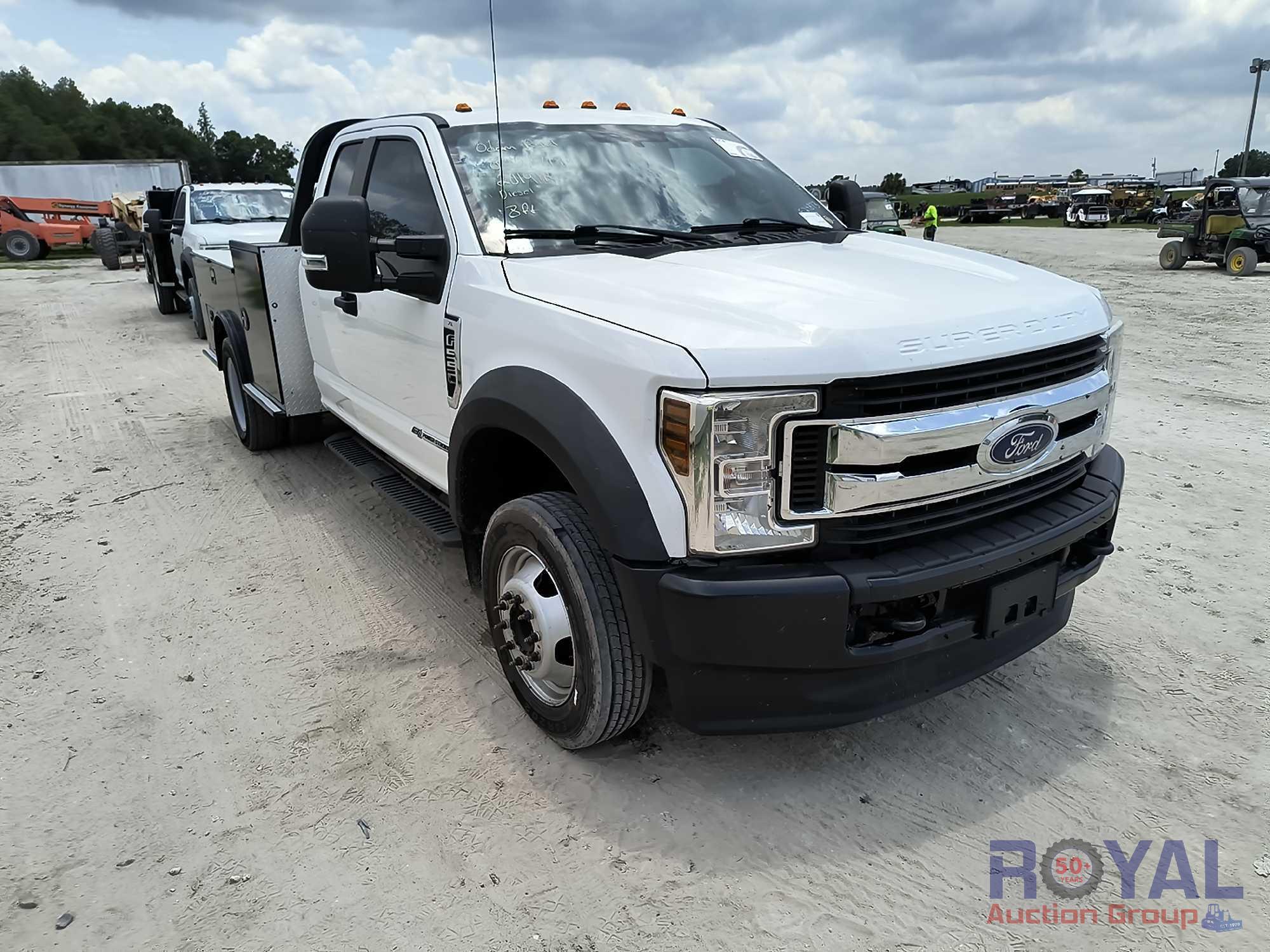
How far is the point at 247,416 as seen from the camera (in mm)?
6324

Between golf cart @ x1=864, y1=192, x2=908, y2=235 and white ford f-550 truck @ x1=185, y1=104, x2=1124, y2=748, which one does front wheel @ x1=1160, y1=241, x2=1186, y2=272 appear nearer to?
golf cart @ x1=864, y1=192, x2=908, y2=235

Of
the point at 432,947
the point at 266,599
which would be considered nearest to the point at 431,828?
the point at 432,947

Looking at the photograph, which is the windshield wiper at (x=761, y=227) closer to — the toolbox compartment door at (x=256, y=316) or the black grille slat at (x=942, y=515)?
the black grille slat at (x=942, y=515)

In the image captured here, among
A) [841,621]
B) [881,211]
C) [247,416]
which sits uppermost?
[881,211]

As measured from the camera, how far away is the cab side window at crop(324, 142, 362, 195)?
428 centimetres

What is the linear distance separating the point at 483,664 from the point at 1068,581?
6.82ft

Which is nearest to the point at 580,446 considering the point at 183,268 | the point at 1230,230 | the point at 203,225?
Result: the point at 203,225

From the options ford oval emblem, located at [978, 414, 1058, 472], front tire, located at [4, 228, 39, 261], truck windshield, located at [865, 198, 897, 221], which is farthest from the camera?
front tire, located at [4, 228, 39, 261]

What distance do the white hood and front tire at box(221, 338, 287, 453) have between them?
3.71m

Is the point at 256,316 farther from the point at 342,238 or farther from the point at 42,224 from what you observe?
the point at 42,224

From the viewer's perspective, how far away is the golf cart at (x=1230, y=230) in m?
17.0

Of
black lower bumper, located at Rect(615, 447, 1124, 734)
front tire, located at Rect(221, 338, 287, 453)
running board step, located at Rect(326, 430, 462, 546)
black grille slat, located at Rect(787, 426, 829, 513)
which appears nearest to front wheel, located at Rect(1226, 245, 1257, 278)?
front tire, located at Rect(221, 338, 287, 453)

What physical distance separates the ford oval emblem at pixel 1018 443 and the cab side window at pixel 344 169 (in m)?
3.22

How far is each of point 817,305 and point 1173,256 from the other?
19593mm
